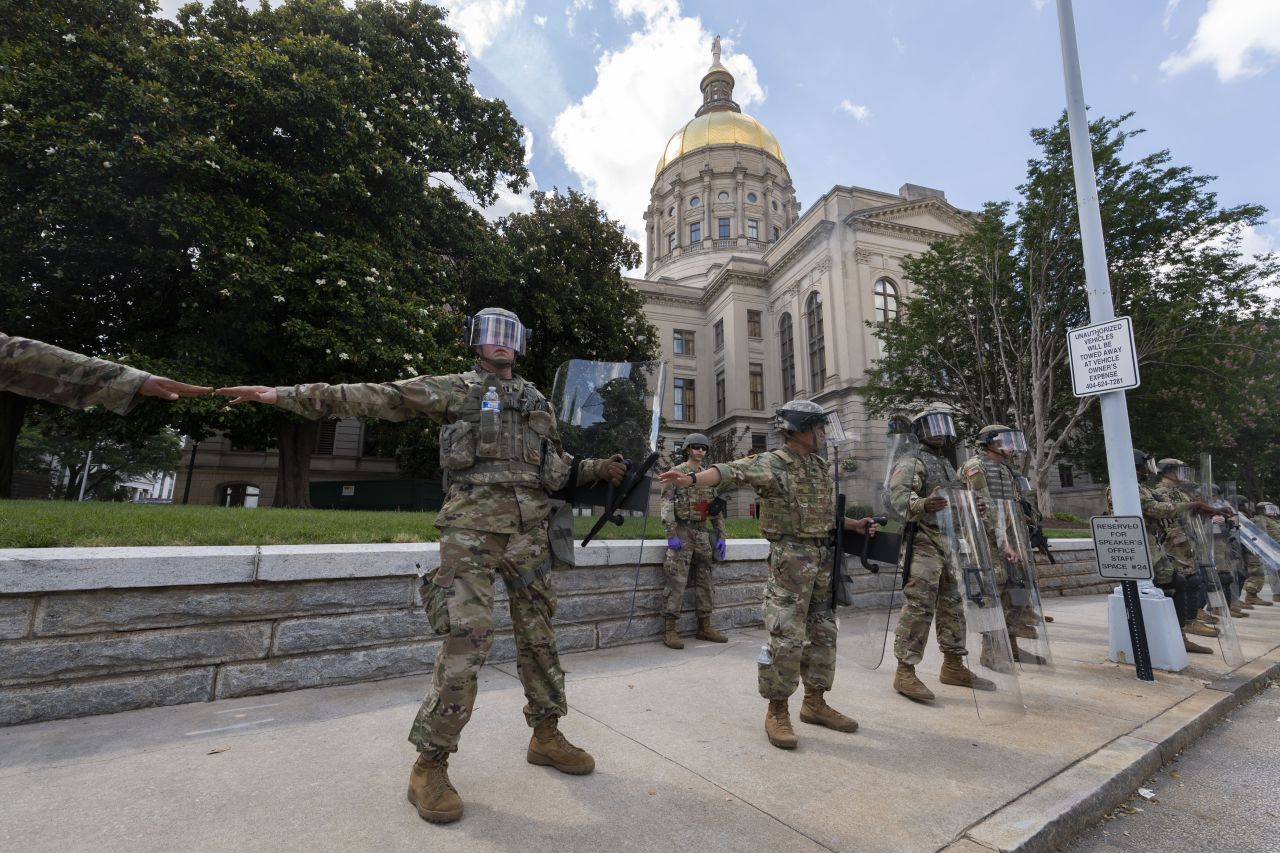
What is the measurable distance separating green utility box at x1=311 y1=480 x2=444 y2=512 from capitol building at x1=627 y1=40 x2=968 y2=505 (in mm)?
11699

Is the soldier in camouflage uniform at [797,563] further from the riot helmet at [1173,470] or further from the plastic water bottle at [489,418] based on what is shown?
the riot helmet at [1173,470]

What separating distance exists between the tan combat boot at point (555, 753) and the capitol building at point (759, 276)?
2246cm

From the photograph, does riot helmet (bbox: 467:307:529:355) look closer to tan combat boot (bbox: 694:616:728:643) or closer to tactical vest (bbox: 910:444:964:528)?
tactical vest (bbox: 910:444:964:528)

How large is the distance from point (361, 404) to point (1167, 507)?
8.38m

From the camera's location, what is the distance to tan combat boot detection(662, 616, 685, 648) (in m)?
6.01

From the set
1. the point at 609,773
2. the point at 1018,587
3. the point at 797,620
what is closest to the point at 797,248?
the point at 1018,587

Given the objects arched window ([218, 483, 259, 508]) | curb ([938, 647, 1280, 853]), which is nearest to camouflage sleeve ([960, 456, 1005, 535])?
curb ([938, 647, 1280, 853])

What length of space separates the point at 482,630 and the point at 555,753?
785 millimetres

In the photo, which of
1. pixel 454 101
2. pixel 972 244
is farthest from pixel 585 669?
pixel 972 244

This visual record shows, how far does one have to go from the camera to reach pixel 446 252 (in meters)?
17.4

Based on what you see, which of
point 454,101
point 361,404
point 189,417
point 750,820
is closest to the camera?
point 750,820

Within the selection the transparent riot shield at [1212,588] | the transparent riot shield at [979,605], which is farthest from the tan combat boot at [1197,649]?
the transparent riot shield at [979,605]

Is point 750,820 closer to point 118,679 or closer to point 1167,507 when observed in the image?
point 118,679

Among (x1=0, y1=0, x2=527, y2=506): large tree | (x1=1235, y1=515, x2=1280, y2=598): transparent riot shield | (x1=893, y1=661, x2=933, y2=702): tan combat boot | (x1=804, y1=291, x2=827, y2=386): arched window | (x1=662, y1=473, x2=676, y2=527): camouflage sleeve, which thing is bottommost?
(x1=893, y1=661, x2=933, y2=702): tan combat boot
